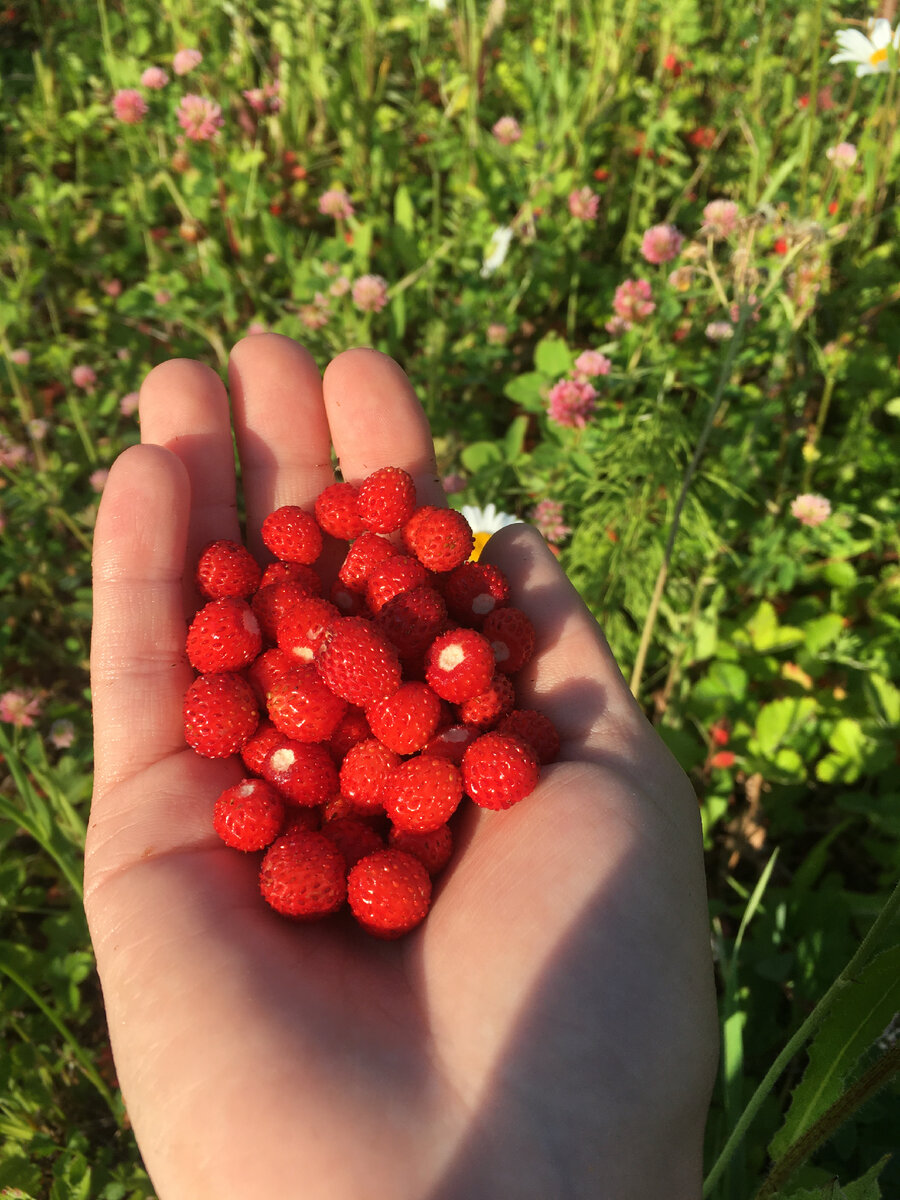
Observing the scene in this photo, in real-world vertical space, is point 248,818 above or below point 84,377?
below

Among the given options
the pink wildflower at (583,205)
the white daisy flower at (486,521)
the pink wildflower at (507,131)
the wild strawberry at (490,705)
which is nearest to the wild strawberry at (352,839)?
the wild strawberry at (490,705)

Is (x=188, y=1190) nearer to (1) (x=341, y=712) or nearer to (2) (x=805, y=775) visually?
(1) (x=341, y=712)

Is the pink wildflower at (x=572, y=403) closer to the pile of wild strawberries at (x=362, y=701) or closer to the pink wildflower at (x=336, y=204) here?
the pile of wild strawberries at (x=362, y=701)

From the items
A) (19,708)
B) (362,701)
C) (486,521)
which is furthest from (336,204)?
(362,701)

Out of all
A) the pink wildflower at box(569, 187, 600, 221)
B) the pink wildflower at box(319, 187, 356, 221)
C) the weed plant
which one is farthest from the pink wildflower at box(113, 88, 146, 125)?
the pink wildflower at box(569, 187, 600, 221)

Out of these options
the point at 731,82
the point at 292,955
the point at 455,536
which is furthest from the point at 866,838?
the point at 731,82

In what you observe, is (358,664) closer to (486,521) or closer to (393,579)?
(393,579)
